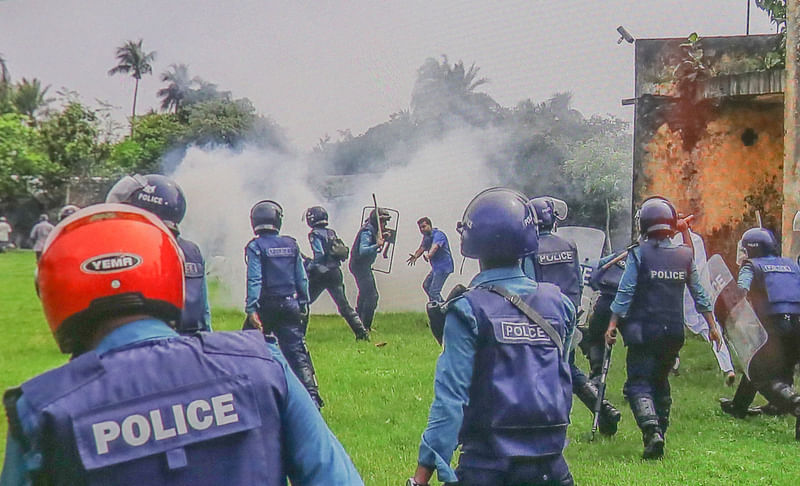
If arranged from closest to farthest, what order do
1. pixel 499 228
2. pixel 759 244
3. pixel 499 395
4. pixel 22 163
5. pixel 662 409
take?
1. pixel 499 395
2. pixel 499 228
3. pixel 662 409
4. pixel 759 244
5. pixel 22 163

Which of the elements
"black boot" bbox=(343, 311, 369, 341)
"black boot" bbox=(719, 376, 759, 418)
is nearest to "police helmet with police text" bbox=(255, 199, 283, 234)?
"black boot" bbox=(719, 376, 759, 418)

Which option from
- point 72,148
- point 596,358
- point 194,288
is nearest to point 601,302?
point 596,358

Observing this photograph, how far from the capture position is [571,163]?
42.3 feet

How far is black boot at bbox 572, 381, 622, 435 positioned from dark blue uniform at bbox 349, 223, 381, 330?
551cm

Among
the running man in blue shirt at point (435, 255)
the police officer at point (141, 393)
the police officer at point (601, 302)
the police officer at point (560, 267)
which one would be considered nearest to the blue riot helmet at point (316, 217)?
the running man in blue shirt at point (435, 255)

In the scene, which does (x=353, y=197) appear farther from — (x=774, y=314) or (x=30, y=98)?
(x=774, y=314)

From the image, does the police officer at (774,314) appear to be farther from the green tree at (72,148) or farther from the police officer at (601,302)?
the green tree at (72,148)

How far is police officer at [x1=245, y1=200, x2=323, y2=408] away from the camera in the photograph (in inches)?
282

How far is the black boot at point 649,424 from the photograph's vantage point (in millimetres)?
6031

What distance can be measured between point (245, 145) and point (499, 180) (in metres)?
3.58

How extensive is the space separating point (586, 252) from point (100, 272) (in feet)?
26.6

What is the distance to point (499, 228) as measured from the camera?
10.8 feet

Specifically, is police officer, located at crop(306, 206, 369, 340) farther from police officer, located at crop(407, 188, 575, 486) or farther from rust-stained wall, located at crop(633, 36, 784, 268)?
police officer, located at crop(407, 188, 575, 486)

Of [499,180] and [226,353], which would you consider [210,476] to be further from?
[499,180]
